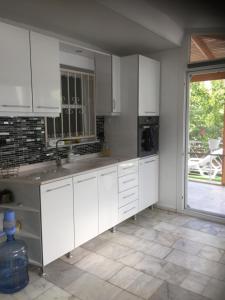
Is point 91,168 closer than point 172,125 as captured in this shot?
Yes

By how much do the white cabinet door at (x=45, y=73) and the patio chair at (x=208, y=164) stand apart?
2.24 meters

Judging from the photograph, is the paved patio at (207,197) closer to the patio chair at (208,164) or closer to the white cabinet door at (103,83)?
the patio chair at (208,164)

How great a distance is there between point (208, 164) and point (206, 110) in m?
0.90

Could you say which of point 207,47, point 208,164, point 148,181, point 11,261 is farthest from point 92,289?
point 207,47

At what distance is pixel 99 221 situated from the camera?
2975 millimetres

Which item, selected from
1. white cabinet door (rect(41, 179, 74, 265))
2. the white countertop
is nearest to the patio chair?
the white countertop

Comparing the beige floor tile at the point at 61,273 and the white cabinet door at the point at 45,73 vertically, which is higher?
the white cabinet door at the point at 45,73

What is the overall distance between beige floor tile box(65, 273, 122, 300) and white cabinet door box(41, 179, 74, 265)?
34 cm

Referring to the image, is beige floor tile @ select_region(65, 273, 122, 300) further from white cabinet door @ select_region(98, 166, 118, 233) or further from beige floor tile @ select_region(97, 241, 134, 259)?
white cabinet door @ select_region(98, 166, 118, 233)

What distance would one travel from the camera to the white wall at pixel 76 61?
3229 mm

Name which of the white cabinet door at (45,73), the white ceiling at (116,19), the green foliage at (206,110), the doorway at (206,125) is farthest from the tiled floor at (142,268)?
the white ceiling at (116,19)

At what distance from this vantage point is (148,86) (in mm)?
3609

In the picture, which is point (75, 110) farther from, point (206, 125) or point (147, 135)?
A: point (206, 125)

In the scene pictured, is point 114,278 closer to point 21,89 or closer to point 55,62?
point 21,89
